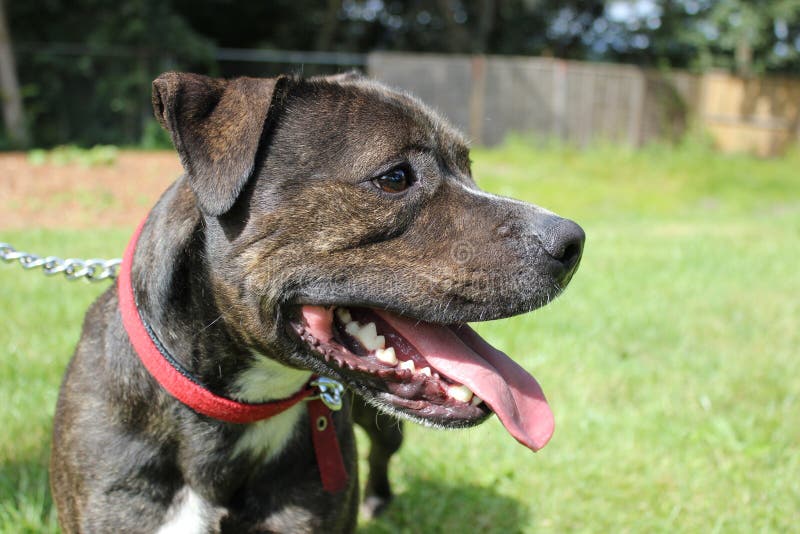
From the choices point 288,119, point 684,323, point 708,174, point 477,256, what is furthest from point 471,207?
point 708,174

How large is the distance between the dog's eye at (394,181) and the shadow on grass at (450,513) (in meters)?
1.87

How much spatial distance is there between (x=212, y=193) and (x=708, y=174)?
15.8 m

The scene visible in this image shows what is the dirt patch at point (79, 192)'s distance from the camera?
32.7ft

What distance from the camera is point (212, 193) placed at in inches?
90.4

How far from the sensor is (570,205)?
12734 mm

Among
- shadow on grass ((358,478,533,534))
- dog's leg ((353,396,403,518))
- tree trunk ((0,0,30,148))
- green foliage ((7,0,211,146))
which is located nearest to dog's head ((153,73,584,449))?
dog's leg ((353,396,403,518))

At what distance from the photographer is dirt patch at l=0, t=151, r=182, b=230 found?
32.7 feet

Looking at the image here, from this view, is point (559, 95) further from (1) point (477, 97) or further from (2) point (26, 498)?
(2) point (26, 498)

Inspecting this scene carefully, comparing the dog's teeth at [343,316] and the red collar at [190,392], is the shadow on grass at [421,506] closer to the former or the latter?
the red collar at [190,392]

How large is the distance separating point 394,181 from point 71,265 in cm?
167

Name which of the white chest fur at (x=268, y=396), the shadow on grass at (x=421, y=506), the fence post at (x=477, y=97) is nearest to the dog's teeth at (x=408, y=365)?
the white chest fur at (x=268, y=396)

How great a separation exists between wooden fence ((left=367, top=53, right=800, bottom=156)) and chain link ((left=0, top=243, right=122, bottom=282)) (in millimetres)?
13021

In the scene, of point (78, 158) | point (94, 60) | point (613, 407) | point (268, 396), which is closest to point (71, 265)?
point (268, 396)

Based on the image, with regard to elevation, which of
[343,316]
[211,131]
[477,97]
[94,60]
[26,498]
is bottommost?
[477,97]
